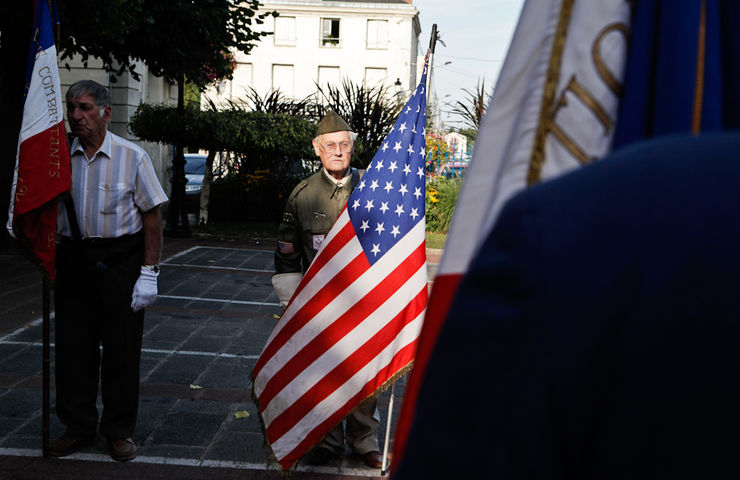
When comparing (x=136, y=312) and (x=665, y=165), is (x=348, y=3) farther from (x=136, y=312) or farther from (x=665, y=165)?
(x=665, y=165)

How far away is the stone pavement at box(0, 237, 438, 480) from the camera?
4297 millimetres

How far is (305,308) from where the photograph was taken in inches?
158

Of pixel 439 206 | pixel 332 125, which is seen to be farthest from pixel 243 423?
pixel 439 206

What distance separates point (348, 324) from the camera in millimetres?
3969

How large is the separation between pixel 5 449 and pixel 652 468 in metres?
4.46

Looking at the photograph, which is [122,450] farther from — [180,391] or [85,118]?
[85,118]

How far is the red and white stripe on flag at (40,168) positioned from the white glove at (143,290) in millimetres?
445

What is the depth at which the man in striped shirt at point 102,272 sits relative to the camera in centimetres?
430

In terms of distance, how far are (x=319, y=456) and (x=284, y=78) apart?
50551 mm

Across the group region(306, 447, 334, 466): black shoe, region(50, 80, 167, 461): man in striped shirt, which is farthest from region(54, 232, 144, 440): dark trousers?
region(306, 447, 334, 466): black shoe

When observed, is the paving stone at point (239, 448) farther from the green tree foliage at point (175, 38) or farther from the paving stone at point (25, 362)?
the green tree foliage at point (175, 38)

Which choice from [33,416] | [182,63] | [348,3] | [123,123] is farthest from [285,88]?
[33,416]

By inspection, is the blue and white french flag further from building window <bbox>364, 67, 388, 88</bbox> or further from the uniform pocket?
building window <bbox>364, 67, 388, 88</bbox>

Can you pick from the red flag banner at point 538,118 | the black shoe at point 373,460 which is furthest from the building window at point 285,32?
the red flag banner at point 538,118
